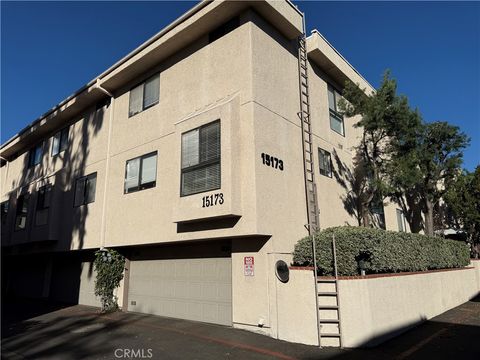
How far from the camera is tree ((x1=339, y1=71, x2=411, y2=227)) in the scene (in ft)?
41.3

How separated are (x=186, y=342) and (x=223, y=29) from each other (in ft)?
30.6

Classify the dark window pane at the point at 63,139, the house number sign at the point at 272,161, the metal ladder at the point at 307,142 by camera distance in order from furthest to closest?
the dark window pane at the point at 63,139 < the metal ladder at the point at 307,142 < the house number sign at the point at 272,161

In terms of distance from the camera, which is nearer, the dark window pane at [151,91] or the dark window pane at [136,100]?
the dark window pane at [151,91]

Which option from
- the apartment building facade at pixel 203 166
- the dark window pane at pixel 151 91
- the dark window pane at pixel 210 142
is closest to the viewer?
the apartment building facade at pixel 203 166

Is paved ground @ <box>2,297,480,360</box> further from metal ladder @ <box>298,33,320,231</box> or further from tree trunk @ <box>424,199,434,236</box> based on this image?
tree trunk @ <box>424,199,434,236</box>

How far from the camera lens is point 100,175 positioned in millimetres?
15148

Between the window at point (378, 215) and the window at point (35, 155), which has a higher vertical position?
the window at point (35, 155)

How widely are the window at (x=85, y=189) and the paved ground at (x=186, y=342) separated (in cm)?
519

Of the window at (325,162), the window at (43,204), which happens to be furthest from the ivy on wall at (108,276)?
the window at (325,162)

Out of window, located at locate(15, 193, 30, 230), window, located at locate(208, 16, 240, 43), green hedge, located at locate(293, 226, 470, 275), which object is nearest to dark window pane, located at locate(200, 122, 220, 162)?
window, located at locate(208, 16, 240, 43)

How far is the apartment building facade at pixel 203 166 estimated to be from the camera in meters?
9.68

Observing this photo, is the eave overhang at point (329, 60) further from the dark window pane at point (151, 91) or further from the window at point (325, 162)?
the dark window pane at point (151, 91)

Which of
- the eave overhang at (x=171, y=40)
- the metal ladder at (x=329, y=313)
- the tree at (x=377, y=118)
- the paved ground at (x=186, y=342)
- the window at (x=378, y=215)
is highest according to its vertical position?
the eave overhang at (x=171, y=40)

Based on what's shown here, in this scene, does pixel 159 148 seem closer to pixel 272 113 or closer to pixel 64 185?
pixel 272 113
